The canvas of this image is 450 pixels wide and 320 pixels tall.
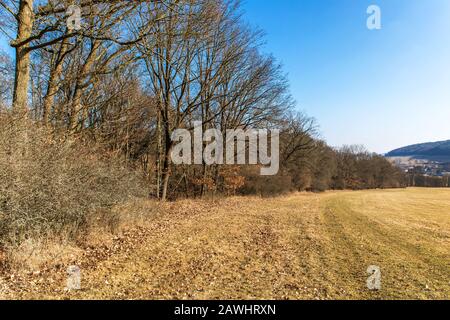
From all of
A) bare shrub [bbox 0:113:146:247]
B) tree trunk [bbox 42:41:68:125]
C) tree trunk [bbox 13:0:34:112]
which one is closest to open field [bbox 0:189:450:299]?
bare shrub [bbox 0:113:146:247]

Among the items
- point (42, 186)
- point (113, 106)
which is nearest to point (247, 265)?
point (42, 186)

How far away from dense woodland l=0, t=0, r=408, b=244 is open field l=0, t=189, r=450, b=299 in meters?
1.58

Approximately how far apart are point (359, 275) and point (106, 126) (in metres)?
12.2

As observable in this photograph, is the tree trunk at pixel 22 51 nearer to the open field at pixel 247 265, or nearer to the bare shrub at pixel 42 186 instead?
the bare shrub at pixel 42 186

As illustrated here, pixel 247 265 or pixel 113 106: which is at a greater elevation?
pixel 113 106

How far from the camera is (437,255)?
709 centimetres

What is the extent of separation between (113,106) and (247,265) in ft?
44.0

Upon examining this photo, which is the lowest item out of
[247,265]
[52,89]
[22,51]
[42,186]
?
[247,265]

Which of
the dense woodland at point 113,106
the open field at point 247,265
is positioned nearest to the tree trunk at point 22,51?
the dense woodland at point 113,106

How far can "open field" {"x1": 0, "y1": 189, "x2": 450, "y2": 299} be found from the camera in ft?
14.3

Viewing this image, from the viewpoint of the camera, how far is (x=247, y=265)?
5.71m

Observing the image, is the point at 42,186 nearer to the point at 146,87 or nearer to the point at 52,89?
the point at 52,89
